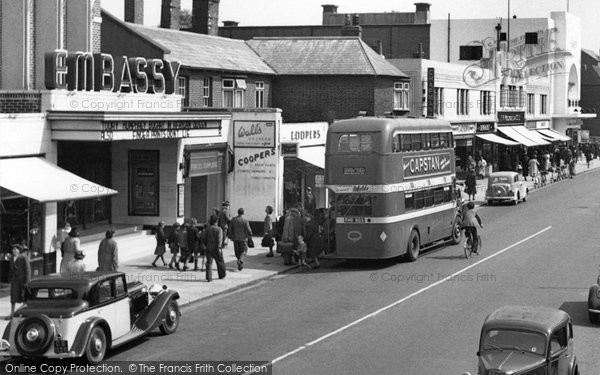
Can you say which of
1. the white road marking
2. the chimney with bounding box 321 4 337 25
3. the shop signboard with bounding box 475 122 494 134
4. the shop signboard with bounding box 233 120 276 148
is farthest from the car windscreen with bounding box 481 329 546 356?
the chimney with bounding box 321 4 337 25

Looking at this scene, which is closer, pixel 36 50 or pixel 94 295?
pixel 94 295

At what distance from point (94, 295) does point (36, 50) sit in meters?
13.8

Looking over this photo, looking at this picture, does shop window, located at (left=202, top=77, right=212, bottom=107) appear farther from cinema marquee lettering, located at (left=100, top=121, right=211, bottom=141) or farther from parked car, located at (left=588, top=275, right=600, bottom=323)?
parked car, located at (left=588, top=275, right=600, bottom=323)

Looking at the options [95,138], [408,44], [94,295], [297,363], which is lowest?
[297,363]

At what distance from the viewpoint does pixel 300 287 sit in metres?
26.2

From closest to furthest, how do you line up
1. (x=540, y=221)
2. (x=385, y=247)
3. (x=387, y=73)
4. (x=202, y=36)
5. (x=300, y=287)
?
1. (x=300, y=287)
2. (x=385, y=247)
3. (x=540, y=221)
4. (x=202, y=36)
5. (x=387, y=73)

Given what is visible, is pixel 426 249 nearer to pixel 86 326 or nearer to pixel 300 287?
pixel 300 287

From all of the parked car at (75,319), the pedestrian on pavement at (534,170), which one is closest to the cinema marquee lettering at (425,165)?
the parked car at (75,319)

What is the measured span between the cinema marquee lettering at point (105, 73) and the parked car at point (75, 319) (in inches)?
395

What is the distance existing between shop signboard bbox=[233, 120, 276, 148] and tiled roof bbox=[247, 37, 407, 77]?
13.1m

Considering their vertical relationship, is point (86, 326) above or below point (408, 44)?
below

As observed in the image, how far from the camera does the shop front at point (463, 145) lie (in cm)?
6327

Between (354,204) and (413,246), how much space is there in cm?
305

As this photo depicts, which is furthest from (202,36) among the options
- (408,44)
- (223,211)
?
(408,44)
